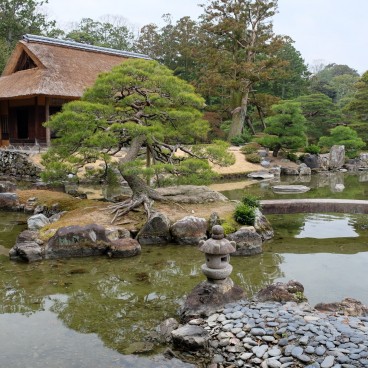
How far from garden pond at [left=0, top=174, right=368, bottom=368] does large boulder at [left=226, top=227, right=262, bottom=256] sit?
210mm

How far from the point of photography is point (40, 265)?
8102 mm

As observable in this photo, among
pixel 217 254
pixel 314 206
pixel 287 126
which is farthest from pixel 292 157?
pixel 217 254

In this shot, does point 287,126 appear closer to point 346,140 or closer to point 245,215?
point 346,140

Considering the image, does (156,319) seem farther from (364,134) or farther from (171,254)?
(364,134)

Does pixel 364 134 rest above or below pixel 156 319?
above

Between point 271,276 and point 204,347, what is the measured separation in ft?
10.2

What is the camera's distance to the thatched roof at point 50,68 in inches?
797

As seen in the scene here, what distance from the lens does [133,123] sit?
32.9 ft

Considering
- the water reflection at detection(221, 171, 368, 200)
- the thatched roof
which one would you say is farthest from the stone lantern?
the thatched roof

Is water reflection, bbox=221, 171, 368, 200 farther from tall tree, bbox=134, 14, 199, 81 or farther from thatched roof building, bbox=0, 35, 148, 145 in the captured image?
tall tree, bbox=134, 14, 199, 81

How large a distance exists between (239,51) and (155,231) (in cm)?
2383

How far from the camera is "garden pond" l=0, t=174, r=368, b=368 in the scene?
5.11 m

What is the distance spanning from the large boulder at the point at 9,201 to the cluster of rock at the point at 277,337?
31.5 feet

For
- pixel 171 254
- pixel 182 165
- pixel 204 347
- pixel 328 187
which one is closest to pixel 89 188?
pixel 182 165
